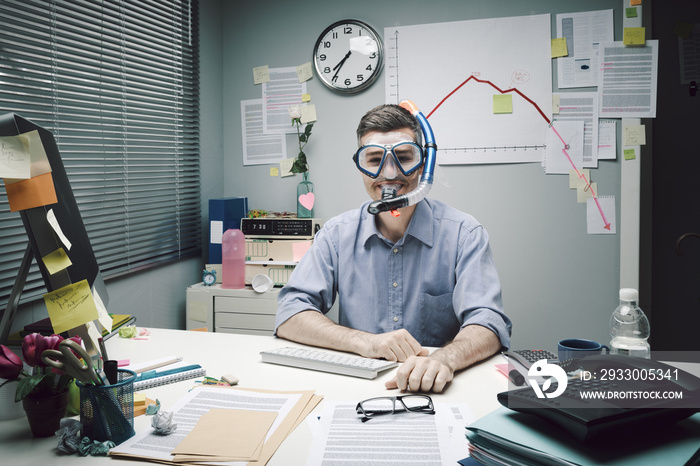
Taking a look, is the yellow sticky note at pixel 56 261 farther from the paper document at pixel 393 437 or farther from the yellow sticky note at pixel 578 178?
the yellow sticky note at pixel 578 178

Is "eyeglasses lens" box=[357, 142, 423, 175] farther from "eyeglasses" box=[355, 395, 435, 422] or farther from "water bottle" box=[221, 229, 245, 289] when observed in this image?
"water bottle" box=[221, 229, 245, 289]

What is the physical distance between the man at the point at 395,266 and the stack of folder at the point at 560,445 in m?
0.71

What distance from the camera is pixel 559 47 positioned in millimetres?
2637

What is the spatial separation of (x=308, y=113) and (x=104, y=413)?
7.66 ft

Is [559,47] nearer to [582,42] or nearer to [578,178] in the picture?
[582,42]

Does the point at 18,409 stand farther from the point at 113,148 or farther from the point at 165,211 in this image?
the point at 165,211

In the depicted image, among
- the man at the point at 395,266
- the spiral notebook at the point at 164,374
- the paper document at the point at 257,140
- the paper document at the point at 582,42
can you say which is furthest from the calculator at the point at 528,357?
the paper document at the point at 257,140

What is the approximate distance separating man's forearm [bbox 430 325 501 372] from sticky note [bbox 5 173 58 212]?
936 mm

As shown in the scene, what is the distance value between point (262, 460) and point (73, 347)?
0.40 meters

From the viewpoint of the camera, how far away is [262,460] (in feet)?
2.77

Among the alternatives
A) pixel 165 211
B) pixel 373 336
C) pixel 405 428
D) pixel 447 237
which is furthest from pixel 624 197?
pixel 165 211

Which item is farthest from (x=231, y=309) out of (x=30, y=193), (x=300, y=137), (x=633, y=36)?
(x=633, y=36)

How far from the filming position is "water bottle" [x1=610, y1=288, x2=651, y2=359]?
4.02 ft

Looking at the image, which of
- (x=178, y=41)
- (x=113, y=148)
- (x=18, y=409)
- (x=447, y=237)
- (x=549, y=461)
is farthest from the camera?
(x=178, y=41)
